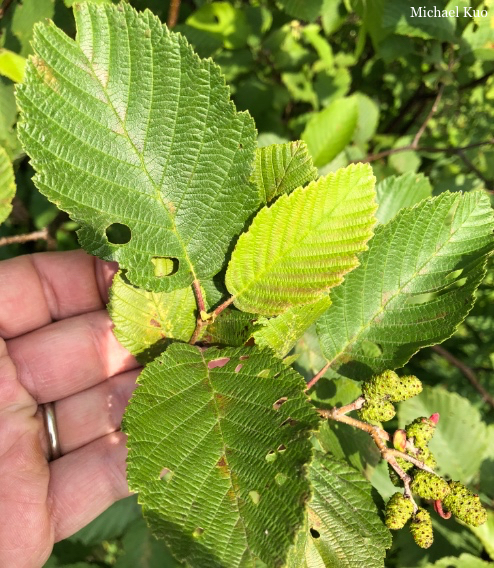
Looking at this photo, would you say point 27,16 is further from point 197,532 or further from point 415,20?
point 197,532

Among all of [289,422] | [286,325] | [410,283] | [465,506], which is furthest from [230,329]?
[465,506]

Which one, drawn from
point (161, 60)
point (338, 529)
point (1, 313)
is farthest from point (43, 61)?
point (338, 529)

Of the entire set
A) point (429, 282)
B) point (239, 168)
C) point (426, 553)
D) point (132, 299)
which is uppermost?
point (239, 168)

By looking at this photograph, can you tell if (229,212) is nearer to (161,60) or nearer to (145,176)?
(145,176)

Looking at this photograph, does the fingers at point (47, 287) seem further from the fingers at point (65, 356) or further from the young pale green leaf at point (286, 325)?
the young pale green leaf at point (286, 325)

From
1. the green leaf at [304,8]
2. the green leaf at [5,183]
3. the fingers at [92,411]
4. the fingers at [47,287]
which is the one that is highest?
the green leaf at [304,8]

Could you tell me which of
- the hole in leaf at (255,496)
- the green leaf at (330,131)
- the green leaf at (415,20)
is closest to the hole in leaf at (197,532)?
the hole in leaf at (255,496)
